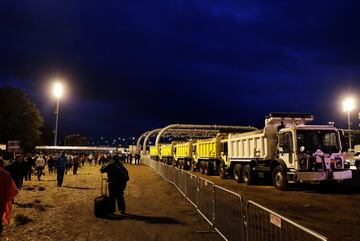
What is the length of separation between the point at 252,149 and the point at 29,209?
38.7ft

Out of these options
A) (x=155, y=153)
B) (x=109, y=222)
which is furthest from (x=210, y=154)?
(x=155, y=153)

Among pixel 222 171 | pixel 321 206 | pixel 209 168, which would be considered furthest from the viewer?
pixel 209 168

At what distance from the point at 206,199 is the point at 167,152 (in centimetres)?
3860

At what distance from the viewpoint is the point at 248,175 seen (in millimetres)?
20000

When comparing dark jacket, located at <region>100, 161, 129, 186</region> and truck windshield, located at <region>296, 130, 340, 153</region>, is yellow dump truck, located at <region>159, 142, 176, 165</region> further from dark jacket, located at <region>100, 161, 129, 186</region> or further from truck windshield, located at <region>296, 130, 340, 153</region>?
dark jacket, located at <region>100, 161, 129, 186</region>

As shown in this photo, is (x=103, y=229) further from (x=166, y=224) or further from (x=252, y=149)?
(x=252, y=149)

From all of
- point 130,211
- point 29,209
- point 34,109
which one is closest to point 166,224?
point 130,211

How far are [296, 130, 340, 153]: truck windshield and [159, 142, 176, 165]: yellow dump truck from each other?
2820 centimetres

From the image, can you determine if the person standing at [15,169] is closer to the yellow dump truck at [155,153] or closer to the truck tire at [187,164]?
the truck tire at [187,164]

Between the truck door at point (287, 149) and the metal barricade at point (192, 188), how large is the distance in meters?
5.18

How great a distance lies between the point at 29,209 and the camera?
39.4ft

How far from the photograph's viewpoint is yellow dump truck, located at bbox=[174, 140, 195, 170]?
34969mm

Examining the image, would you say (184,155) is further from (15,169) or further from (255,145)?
(15,169)

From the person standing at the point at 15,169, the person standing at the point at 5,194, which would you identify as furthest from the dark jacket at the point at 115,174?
the person standing at the point at 15,169
